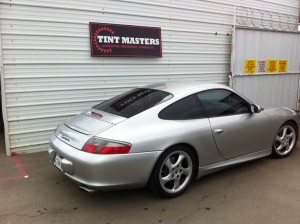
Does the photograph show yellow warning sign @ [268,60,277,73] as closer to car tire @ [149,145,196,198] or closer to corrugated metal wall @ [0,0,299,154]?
corrugated metal wall @ [0,0,299,154]

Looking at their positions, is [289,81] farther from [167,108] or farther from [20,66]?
[20,66]

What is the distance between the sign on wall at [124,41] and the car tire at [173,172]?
3.06 metres

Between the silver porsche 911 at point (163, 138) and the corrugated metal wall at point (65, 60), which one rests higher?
the corrugated metal wall at point (65, 60)

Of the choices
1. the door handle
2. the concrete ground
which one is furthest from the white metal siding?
the door handle

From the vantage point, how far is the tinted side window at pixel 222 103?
4223 millimetres

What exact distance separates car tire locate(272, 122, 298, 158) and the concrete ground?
0.51 metres

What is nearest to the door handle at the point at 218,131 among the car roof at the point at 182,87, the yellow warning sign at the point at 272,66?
the car roof at the point at 182,87

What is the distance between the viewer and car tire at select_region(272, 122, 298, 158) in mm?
5156

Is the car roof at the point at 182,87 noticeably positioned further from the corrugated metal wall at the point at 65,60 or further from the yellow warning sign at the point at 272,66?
the yellow warning sign at the point at 272,66

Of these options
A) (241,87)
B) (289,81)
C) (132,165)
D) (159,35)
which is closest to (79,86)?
(159,35)

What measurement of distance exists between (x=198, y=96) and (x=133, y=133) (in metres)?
1.22

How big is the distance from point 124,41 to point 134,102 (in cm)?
A: 248

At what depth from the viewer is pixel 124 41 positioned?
6.23 meters

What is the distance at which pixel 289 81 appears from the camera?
9250 mm
